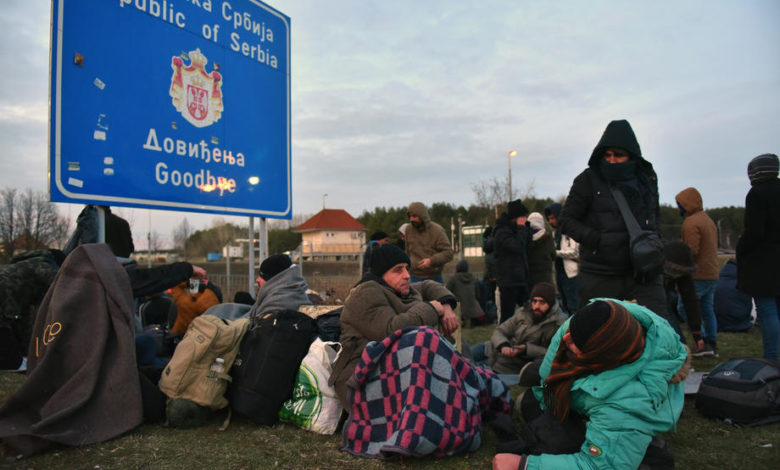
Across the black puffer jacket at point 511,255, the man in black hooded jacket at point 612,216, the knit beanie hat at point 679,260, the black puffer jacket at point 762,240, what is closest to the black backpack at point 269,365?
the man in black hooded jacket at point 612,216

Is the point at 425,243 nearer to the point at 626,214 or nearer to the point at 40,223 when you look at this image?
the point at 626,214

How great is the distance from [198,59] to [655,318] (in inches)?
181

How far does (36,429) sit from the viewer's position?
264 cm

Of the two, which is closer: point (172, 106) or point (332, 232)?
point (172, 106)

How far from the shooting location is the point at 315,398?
3.20 meters

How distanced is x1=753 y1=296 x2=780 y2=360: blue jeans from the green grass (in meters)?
1.17

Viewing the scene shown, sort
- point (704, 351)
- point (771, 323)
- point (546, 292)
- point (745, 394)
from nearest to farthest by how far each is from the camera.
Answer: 1. point (745, 394)
2. point (771, 323)
3. point (546, 292)
4. point (704, 351)

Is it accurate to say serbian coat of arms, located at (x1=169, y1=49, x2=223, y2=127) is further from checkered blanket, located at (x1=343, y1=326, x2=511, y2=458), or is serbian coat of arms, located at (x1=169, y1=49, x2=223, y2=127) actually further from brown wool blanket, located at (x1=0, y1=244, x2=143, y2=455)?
checkered blanket, located at (x1=343, y1=326, x2=511, y2=458)

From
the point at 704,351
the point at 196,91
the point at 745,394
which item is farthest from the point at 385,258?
the point at 704,351

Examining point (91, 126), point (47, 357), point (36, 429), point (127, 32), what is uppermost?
point (127, 32)

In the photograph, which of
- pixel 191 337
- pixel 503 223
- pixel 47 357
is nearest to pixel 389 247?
pixel 191 337

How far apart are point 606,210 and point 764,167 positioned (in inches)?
62.3

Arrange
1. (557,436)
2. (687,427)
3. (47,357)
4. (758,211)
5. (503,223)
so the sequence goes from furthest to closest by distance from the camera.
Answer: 1. (503,223)
2. (758,211)
3. (687,427)
4. (47,357)
5. (557,436)

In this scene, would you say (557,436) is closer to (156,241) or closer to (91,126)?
(91,126)
